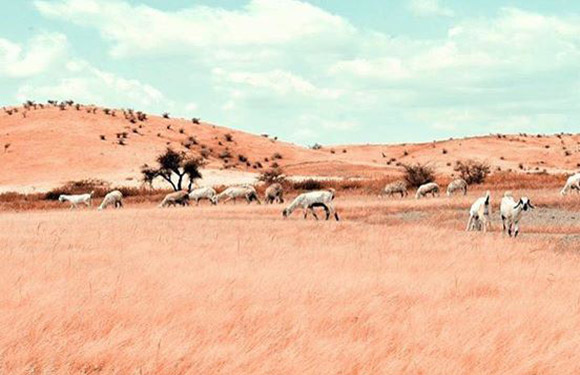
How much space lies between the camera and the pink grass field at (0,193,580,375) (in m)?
6.65

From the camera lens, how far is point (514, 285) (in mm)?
11438

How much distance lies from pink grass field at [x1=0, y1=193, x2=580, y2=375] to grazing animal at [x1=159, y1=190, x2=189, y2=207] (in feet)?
71.3

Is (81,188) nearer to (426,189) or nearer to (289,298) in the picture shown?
(426,189)

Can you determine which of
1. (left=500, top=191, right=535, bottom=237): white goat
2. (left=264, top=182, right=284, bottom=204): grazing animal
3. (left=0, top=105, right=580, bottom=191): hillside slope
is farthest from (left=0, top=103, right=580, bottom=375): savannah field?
(left=0, top=105, right=580, bottom=191): hillside slope

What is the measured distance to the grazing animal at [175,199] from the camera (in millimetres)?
39906

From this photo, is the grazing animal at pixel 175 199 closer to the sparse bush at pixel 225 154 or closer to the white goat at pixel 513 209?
the white goat at pixel 513 209

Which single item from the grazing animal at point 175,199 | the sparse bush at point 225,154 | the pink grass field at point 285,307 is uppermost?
the sparse bush at point 225,154

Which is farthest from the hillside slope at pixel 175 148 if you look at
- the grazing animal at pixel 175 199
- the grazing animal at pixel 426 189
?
the grazing animal at pixel 426 189

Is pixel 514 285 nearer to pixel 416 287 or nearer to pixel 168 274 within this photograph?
pixel 416 287

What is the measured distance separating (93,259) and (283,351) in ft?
25.8

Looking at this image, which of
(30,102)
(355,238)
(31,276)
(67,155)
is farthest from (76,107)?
(31,276)

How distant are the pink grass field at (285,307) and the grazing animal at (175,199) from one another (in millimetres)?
21738

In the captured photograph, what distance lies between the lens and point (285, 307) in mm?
9023

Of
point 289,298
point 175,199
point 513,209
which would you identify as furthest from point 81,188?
point 289,298
